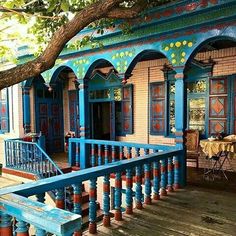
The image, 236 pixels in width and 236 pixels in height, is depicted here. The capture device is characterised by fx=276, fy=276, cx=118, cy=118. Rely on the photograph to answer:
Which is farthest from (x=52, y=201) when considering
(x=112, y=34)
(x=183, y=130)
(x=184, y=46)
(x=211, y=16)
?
(x=211, y=16)

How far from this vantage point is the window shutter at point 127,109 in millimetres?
9445

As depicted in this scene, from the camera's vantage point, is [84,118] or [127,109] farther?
[127,109]

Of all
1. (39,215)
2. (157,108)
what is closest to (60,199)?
(39,215)

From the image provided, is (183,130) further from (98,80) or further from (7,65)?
(7,65)

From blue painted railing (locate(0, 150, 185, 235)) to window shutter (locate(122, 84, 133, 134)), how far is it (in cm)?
430

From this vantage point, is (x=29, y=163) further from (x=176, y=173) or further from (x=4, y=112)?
(x=176, y=173)

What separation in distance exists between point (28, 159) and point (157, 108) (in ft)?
14.0

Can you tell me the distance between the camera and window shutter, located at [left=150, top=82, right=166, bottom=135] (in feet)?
28.5

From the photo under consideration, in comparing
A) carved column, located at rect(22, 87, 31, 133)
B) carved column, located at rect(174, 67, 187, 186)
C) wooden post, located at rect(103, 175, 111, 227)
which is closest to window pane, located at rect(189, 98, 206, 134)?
carved column, located at rect(174, 67, 187, 186)

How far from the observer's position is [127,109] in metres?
9.62

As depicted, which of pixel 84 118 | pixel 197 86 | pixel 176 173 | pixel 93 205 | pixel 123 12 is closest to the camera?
pixel 93 205

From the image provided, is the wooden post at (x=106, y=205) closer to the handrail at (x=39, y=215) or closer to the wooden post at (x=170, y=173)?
the handrail at (x=39, y=215)

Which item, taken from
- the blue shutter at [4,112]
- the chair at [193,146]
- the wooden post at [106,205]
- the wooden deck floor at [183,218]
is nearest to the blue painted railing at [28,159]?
the blue shutter at [4,112]

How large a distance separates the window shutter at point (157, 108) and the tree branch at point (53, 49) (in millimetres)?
5769
